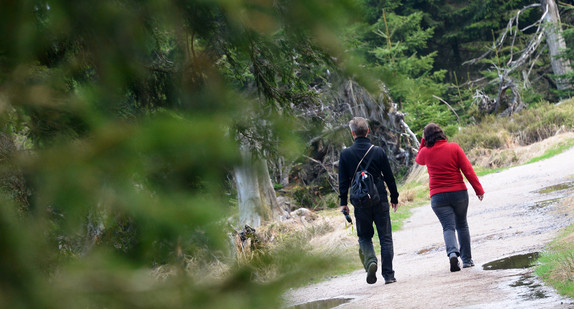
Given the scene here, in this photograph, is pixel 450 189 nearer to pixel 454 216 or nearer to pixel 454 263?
pixel 454 216

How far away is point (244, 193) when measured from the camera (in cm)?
1395

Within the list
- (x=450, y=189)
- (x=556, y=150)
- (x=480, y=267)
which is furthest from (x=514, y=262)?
(x=556, y=150)

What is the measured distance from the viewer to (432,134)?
775 centimetres

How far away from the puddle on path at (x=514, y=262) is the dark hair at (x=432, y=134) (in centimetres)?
149

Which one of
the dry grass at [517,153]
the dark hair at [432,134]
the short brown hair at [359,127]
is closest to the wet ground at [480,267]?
the dark hair at [432,134]

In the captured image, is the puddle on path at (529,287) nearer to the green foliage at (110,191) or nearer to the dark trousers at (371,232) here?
the dark trousers at (371,232)

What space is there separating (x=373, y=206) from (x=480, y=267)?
4.27 feet

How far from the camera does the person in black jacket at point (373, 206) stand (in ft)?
23.8

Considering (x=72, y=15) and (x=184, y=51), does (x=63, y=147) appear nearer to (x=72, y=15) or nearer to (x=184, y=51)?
(x=72, y=15)

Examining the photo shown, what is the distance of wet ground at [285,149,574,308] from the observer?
18.1ft

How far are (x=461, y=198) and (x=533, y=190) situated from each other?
324 inches

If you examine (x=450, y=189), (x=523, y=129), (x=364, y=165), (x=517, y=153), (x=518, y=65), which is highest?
(x=518, y=65)

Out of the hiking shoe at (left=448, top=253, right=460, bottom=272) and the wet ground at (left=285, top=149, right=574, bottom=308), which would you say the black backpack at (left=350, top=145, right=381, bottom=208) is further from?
the hiking shoe at (left=448, top=253, right=460, bottom=272)

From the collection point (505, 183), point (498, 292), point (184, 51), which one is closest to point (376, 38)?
point (505, 183)
